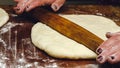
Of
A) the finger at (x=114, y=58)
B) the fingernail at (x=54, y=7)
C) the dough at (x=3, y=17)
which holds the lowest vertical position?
the dough at (x=3, y=17)

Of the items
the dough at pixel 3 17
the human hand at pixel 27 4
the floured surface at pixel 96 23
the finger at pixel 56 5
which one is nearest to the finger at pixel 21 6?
the human hand at pixel 27 4

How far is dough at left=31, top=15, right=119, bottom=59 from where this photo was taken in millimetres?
1533

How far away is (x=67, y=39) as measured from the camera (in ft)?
5.44

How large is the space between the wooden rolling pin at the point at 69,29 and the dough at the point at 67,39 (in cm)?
3

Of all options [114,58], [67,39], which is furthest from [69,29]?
[114,58]

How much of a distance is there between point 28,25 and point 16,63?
1.63ft

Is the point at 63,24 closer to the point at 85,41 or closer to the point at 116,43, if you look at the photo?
the point at 85,41

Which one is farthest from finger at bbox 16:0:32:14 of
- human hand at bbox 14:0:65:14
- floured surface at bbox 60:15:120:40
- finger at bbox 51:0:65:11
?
floured surface at bbox 60:15:120:40

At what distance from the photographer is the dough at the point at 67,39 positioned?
1533mm

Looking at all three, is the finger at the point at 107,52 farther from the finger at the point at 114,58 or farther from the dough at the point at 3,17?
the dough at the point at 3,17

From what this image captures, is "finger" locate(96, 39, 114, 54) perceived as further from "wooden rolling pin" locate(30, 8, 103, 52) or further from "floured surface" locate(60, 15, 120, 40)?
"floured surface" locate(60, 15, 120, 40)

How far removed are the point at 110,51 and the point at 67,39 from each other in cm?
36

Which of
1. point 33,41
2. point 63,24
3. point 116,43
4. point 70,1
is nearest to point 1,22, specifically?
point 33,41

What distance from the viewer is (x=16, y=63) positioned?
150cm
